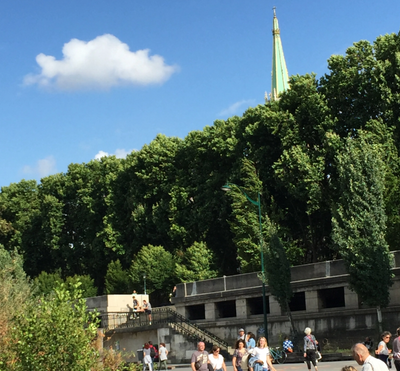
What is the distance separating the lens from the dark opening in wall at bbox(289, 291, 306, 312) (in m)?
38.6

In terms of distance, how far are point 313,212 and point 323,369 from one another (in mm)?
21200

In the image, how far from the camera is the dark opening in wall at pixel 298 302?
38594mm

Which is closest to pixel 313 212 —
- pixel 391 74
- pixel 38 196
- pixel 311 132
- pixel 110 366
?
pixel 311 132

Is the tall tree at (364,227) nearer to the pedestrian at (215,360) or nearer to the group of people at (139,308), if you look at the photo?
the group of people at (139,308)

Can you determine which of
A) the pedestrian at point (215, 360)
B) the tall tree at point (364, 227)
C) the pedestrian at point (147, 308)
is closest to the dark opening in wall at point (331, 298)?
the tall tree at point (364, 227)

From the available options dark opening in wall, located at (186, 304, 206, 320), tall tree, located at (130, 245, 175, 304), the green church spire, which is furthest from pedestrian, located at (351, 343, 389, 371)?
the green church spire

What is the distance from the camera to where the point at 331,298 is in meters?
37.2

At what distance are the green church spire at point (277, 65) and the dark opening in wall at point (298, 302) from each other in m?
68.1

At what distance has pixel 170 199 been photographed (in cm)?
5553

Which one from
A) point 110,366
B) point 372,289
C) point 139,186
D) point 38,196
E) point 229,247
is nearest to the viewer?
point 110,366

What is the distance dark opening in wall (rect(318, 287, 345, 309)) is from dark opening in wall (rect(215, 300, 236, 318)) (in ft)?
23.9

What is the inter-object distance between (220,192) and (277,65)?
195ft

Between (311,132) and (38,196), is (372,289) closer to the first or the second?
(311,132)

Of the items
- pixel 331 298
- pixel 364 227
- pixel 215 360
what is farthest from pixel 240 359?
pixel 331 298
